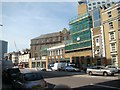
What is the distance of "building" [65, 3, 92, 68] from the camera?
198 feet

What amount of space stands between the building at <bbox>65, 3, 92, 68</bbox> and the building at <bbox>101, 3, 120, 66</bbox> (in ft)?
23.7

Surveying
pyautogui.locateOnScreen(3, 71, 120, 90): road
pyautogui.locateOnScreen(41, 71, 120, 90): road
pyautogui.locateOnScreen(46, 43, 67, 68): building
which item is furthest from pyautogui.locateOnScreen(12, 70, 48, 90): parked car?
pyautogui.locateOnScreen(46, 43, 67, 68): building

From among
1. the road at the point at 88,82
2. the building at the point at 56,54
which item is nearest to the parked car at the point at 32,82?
the road at the point at 88,82

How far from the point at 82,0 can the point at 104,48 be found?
30642 millimetres

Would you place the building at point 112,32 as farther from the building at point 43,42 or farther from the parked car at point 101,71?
the building at point 43,42

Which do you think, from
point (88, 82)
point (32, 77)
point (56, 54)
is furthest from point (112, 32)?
point (32, 77)

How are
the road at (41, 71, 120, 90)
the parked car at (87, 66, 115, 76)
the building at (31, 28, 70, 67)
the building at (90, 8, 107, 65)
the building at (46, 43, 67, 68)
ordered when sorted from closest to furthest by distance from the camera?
the road at (41, 71, 120, 90) < the parked car at (87, 66, 115, 76) < the building at (90, 8, 107, 65) < the building at (46, 43, 67, 68) < the building at (31, 28, 70, 67)

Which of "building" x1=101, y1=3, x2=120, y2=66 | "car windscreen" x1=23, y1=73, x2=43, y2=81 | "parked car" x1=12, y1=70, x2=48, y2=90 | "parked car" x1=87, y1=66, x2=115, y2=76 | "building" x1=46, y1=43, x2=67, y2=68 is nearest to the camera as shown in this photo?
"parked car" x1=12, y1=70, x2=48, y2=90

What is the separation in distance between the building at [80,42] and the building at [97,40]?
196cm

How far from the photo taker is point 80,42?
6506cm

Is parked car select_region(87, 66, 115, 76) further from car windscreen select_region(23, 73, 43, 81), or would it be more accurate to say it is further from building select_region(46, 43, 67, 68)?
building select_region(46, 43, 67, 68)

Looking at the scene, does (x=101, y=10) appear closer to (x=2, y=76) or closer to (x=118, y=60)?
(x=118, y=60)

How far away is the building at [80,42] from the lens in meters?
60.4

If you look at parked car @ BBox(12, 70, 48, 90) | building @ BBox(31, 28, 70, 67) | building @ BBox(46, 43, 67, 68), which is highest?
building @ BBox(31, 28, 70, 67)
